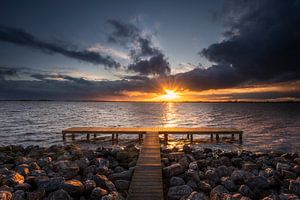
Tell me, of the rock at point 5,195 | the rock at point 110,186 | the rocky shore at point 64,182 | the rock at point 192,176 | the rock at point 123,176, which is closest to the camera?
the rock at point 5,195

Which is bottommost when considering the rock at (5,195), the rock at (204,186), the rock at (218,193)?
the rock at (204,186)

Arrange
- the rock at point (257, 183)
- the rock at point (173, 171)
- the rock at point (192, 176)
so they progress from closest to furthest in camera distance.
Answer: the rock at point (257, 183), the rock at point (192, 176), the rock at point (173, 171)

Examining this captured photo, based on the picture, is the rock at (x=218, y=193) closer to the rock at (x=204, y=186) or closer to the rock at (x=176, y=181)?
the rock at (x=204, y=186)

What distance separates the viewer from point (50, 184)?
7199 millimetres

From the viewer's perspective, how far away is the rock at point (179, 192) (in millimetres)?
7031

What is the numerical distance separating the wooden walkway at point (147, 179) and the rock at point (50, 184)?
2312 millimetres

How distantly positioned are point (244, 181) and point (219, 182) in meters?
0.87

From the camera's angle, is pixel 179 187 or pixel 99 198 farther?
pixel 179 187

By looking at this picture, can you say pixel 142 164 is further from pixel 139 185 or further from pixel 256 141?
pixel 256 141

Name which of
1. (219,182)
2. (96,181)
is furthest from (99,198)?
(219,182)

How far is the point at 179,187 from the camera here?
7.34 m

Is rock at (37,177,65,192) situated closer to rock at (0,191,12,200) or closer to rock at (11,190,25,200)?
rock at (11,190,25,200)

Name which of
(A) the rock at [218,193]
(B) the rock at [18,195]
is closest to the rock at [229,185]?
(A) the rock at [218,193]

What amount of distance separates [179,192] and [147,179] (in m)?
1.24
